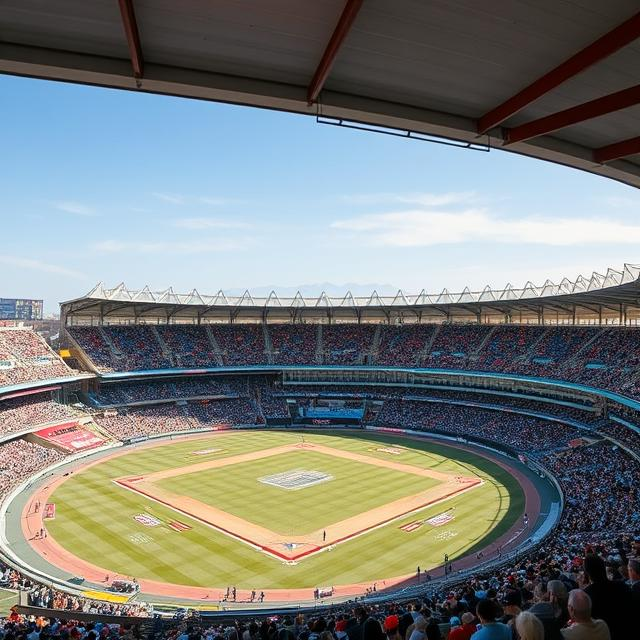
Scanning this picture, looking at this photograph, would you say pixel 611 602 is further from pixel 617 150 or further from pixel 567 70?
pixel 617 150

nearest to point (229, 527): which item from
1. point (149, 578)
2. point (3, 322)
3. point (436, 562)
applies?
point (149, 578)

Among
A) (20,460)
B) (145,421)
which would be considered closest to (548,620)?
(20,460)

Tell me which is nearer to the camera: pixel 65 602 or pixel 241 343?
pixel 65 602

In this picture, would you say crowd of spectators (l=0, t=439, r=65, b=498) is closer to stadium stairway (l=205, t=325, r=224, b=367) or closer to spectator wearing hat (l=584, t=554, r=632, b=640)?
stadium stairway (l=205, t=325, r=224, b=367)

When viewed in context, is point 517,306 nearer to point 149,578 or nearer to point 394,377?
point 394,377

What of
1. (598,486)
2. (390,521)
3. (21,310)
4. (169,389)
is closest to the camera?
(390,521)

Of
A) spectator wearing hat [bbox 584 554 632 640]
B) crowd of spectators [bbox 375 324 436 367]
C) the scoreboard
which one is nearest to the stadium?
spectator wearing hat [bbox 584 554 632 640]
